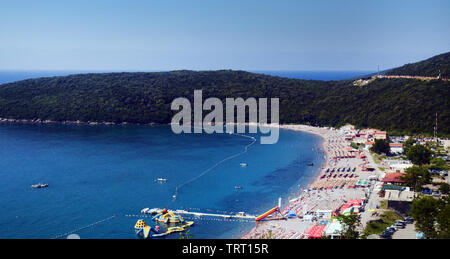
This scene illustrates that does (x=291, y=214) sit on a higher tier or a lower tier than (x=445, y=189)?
lower

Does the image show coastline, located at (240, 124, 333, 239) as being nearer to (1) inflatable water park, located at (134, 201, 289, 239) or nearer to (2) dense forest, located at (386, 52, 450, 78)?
(1) inflatable water park, located at (134, 201, 289, 239)

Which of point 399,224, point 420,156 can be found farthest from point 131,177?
point 420,156

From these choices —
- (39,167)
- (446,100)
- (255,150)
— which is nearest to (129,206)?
(39,167)

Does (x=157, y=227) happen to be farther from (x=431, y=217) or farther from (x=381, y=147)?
(x=381, y=147)
